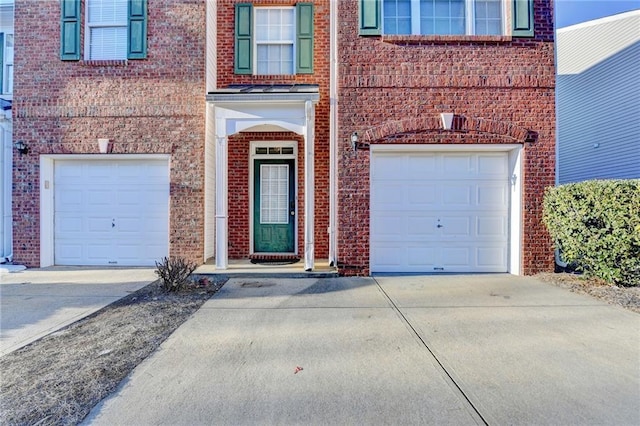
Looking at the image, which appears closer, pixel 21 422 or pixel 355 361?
pixel 21 422

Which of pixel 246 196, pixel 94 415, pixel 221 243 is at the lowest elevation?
pixel 94 415

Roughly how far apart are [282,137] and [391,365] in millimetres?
6254

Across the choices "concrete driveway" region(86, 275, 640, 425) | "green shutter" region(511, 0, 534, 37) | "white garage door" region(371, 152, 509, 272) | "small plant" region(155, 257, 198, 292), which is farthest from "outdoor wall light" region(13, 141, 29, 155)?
"green shutter" region(511, 0, 534, 37)

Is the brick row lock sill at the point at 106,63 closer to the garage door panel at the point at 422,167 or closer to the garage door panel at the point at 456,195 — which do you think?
A: the garage door panel at the point at 422,167

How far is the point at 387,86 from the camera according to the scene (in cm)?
696

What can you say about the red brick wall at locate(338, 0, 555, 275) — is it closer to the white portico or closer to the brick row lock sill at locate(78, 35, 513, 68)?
the brick row lock sill at locate(78, 35, 513, 68)

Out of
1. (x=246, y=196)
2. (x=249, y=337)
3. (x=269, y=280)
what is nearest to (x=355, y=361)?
(x=249, y=337)

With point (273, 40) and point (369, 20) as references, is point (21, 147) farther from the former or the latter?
point (369, 20)

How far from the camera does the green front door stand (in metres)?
8.60

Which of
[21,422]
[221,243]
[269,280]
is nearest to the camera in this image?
[21,422]

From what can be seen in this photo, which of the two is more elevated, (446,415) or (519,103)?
(519,103)

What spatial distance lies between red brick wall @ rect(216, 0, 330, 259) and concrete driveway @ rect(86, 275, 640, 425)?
125 inches

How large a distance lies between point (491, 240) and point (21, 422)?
288 inches

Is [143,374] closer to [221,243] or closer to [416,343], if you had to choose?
[416,343]
